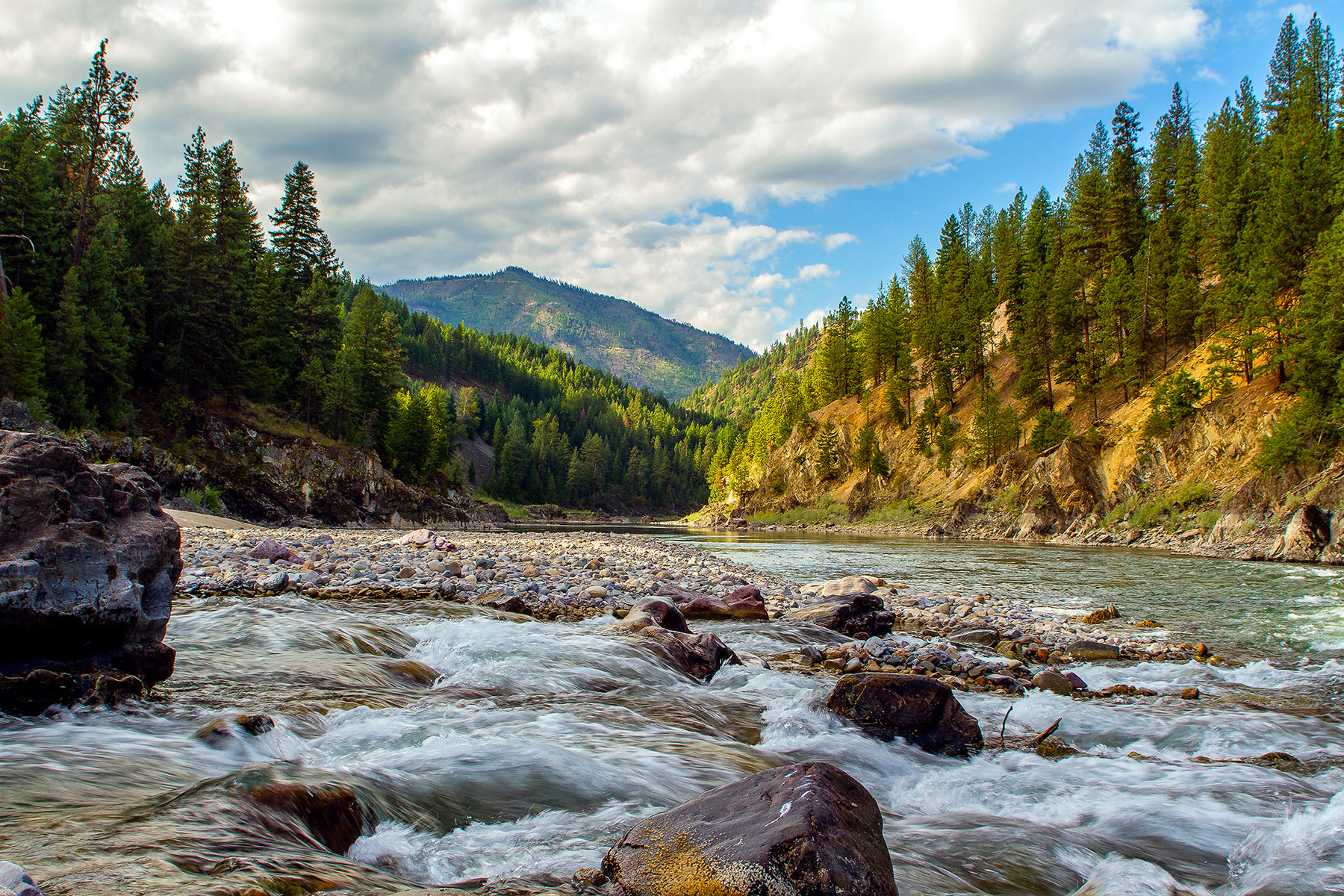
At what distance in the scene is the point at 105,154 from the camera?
126 ft

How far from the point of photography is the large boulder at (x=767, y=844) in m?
3.15

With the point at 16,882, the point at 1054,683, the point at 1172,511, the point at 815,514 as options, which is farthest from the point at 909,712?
the point at 815,514

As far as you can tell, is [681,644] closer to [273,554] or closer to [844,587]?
[844,587]

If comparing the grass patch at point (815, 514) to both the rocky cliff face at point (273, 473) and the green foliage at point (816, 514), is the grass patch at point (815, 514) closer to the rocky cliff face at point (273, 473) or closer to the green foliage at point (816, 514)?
the green foliage at point (816, 514)

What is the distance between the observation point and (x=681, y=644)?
383 inches

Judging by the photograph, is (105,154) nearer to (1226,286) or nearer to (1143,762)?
(1143,762)

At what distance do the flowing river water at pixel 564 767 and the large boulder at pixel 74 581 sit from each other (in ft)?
1.19

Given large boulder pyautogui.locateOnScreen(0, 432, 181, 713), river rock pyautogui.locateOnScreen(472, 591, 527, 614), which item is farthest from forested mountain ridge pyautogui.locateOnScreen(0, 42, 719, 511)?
large boulder pyautogui.locateOnScreen(0, 432, 181, 713)

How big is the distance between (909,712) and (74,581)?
7.97m

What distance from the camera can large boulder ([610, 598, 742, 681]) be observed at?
9.39 meters

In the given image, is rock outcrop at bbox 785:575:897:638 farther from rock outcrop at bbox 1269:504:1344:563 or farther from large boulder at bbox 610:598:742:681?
rock outcrop at bbox 1269:504:1344:563

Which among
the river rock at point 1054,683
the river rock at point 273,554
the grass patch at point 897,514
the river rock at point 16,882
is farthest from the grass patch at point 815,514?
the river rock at point 16,882

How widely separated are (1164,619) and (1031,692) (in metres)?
7.54

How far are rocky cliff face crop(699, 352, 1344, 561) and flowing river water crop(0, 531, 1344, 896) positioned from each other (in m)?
20.9
